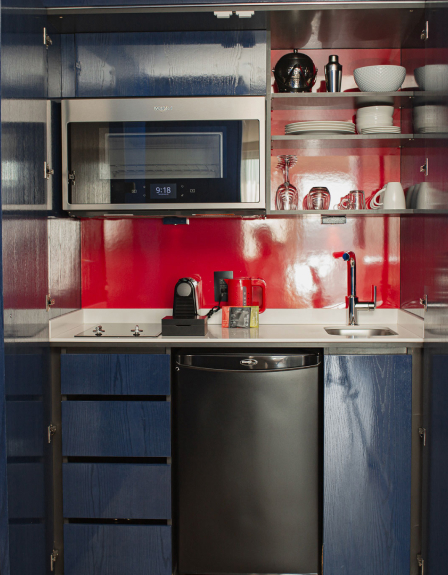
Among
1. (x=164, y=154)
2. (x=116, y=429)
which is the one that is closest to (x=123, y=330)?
(x=116, y=429)

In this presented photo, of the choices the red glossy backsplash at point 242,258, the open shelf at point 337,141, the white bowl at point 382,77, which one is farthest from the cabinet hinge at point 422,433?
the white bowl at point 382,77

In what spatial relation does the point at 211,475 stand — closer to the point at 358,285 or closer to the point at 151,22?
the point at 358,285

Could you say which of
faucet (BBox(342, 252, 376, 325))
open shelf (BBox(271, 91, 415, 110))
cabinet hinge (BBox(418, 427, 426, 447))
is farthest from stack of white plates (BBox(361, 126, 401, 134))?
cabinet hinge (BBox(418, 427, 426, 447))

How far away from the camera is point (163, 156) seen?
2.14 m

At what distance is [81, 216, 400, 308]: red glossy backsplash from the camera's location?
8.13 feet

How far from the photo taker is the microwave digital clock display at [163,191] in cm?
214

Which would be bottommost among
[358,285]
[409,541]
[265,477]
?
[409,541]

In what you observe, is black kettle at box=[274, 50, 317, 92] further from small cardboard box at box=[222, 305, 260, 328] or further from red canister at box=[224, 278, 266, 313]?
small cardboard box at box=[222, 305, 260, 328]

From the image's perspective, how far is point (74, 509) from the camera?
2.01m

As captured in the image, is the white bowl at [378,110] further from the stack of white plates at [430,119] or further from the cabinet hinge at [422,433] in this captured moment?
the cabinet hinge at [422,433]

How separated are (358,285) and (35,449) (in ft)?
5.27

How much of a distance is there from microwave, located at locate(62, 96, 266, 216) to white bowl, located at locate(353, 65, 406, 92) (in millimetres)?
459

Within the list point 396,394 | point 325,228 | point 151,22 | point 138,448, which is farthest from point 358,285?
point 151,22

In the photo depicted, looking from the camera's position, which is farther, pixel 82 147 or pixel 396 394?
pixel 82 147
